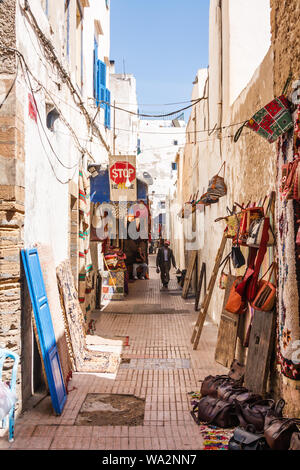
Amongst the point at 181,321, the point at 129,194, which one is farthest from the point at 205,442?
the point at 129,194

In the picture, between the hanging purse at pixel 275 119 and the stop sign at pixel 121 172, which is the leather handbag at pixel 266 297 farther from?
the stop sign at pixel 121 172

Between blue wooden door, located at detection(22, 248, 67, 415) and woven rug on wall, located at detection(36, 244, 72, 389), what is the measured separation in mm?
251

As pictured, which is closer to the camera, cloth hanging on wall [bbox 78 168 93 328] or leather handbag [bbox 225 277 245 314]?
leather handbag [bbox 225 277 245 314]

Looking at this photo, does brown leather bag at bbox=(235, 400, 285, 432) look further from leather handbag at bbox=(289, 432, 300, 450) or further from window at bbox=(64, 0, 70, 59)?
window at bbox=(64, 0, 70, 59)

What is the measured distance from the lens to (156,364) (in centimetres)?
707

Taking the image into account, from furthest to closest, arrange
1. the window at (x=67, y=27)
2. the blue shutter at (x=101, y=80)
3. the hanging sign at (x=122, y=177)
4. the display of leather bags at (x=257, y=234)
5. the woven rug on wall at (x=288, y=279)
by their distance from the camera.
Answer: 1. the blue shutter at (x=101, y=80)
2. the hanging sign at (x=122, y=177)
3. the window at (x=67, y=27)
4. the display of leather bags at (x=257, y=234)
5. the woven rug on wall at (x=288, y=279)

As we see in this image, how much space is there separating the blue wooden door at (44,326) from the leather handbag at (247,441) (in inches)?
82.1

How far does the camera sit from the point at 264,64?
18.4 ft

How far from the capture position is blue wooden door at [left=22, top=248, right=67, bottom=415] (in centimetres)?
488

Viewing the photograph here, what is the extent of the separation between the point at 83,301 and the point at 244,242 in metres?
4.33

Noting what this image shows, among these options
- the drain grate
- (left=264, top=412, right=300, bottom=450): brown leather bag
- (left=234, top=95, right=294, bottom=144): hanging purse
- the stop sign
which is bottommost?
the drain grate

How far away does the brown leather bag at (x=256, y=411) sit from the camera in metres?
4.28

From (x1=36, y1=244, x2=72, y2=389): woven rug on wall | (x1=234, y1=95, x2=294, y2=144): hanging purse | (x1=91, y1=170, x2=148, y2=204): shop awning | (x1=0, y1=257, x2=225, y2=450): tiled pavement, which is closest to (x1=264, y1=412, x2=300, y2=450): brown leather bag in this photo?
(x1=0, y1=257, x2=225, y2=450): tiled pavement

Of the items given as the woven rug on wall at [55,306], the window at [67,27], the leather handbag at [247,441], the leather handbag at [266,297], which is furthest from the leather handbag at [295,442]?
the window at [67,27]
